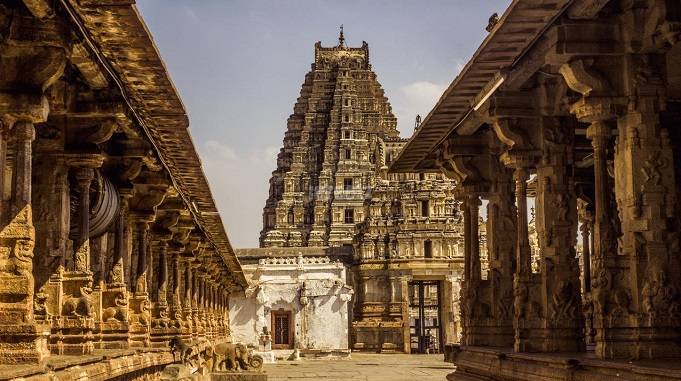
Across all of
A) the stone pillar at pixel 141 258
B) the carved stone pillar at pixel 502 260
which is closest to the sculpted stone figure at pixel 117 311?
the stone pillar at pixel 141 258

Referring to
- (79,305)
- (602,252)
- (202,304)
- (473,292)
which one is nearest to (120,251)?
(79,305)

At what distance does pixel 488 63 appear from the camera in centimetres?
1084

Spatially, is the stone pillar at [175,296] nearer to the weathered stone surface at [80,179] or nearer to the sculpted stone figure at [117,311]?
the weathered stone surface at [80,179]

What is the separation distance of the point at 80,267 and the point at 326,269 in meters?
41.9

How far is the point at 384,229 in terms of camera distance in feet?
206

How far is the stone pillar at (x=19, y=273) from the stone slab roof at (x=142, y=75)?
0.91m

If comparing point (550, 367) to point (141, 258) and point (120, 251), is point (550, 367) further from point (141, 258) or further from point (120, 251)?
point (141, 258)

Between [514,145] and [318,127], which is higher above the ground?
[318,127]

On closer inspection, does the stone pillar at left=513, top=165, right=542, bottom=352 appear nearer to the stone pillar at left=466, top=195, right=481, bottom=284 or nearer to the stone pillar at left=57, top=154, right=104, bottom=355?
the stone pillar at left=466, top=195, right=481, bottom=284

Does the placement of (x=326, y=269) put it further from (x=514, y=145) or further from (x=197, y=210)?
(x=514, y=145)

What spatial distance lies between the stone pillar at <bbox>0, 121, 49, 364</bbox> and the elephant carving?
55.4 feet

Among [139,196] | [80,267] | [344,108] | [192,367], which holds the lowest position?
[192,367]

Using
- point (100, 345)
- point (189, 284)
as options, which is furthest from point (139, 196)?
point (189, 284)

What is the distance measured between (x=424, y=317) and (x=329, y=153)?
12.4 m
